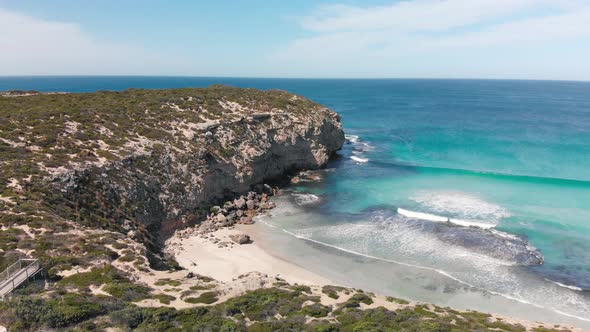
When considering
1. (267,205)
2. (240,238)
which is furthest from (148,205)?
(267,205)

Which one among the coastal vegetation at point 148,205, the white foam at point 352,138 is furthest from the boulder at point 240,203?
the white foam at point 352,138

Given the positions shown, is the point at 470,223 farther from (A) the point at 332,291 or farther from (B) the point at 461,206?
(A) the point at 332,291

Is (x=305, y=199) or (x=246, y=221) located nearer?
(x=246, y=221)

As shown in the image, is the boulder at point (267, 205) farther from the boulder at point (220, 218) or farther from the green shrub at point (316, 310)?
the green shrub at point (316, 310)

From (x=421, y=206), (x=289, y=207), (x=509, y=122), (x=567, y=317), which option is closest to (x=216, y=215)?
(x=289, y=207)

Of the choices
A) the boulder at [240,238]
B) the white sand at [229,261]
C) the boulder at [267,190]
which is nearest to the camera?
the white sand at [229,261]

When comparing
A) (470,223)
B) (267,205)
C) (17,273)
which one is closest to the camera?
(17,273)
